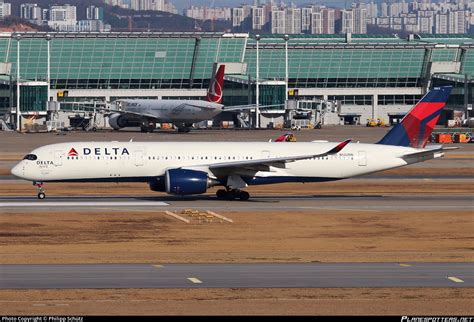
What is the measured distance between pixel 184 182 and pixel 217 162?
366 cm

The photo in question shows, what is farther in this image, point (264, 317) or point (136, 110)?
point (136, 110)

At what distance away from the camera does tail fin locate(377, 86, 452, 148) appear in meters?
72.0

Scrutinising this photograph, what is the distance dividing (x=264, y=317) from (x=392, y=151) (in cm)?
3825

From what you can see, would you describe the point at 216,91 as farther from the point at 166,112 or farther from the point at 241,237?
the point at 241,237

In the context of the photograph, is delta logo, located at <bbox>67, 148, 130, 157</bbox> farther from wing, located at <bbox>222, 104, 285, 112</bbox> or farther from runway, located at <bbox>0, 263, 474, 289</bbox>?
wing, located at <bbox>222, 104, 285, 112</bbox>

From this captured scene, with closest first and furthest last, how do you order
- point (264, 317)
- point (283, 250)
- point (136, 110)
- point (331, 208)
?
point (264, 317) → point (283, 250) → point (331, 208) → point (136, 110)

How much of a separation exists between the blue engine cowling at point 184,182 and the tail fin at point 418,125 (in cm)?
1285

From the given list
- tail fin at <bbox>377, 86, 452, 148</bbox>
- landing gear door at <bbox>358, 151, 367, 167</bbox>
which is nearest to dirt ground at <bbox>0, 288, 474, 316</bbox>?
landing gear door at <bbox>358, 151, 367, 167</bbox>

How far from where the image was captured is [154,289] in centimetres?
3891

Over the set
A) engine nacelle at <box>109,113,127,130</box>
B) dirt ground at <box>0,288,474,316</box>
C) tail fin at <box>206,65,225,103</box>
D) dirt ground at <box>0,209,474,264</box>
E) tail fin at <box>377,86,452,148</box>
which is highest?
tail fin at <box>377,86,452,148</box>

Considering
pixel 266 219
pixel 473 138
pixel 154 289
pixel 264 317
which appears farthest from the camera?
pixel 473 138

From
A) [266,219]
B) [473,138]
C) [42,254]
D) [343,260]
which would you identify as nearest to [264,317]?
[343,260]

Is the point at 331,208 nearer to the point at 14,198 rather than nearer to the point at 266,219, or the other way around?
the point at 266,219

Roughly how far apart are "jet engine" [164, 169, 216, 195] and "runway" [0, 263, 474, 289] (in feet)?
72.0
